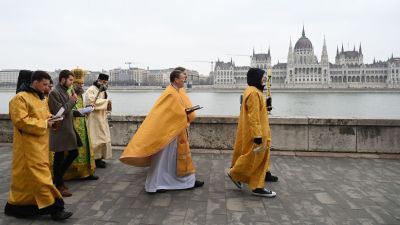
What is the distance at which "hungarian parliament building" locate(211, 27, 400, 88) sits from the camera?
409ft

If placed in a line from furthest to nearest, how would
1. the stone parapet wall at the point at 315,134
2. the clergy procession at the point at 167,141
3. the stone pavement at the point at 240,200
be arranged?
the stone parapet wall at the point at 315,134 → the clergy procession at the point at 167,141 → the stone pavement at the point at 240,200

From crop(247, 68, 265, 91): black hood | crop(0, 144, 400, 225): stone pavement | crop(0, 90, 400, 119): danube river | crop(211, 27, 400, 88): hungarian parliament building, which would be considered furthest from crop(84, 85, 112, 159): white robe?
crop(211, 27, 400, 88): hungarian parliament building

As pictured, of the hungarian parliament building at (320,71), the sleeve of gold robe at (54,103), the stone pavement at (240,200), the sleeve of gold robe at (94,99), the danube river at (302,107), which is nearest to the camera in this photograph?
the stone pavement at (240,200)

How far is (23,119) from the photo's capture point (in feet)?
12.2

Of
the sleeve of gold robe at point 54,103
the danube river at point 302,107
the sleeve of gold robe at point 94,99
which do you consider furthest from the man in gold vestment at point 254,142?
the danube river at point 302,107

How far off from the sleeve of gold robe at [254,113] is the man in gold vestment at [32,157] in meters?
2.52

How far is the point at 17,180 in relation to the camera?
3.89m

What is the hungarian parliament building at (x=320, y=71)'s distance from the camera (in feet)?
409

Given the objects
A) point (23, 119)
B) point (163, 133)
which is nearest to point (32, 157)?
point (23, 119)

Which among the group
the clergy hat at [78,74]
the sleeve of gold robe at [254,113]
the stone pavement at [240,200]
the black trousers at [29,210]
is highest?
the clergy hat at [78,74]

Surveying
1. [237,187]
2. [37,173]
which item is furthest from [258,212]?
[37,173]

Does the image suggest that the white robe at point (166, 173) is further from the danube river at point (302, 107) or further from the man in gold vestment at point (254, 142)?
the danube river at point (302, 107)

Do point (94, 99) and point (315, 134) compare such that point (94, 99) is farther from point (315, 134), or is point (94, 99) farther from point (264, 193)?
point (315, 134)

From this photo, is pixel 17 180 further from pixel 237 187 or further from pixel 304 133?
pixel 304 133
